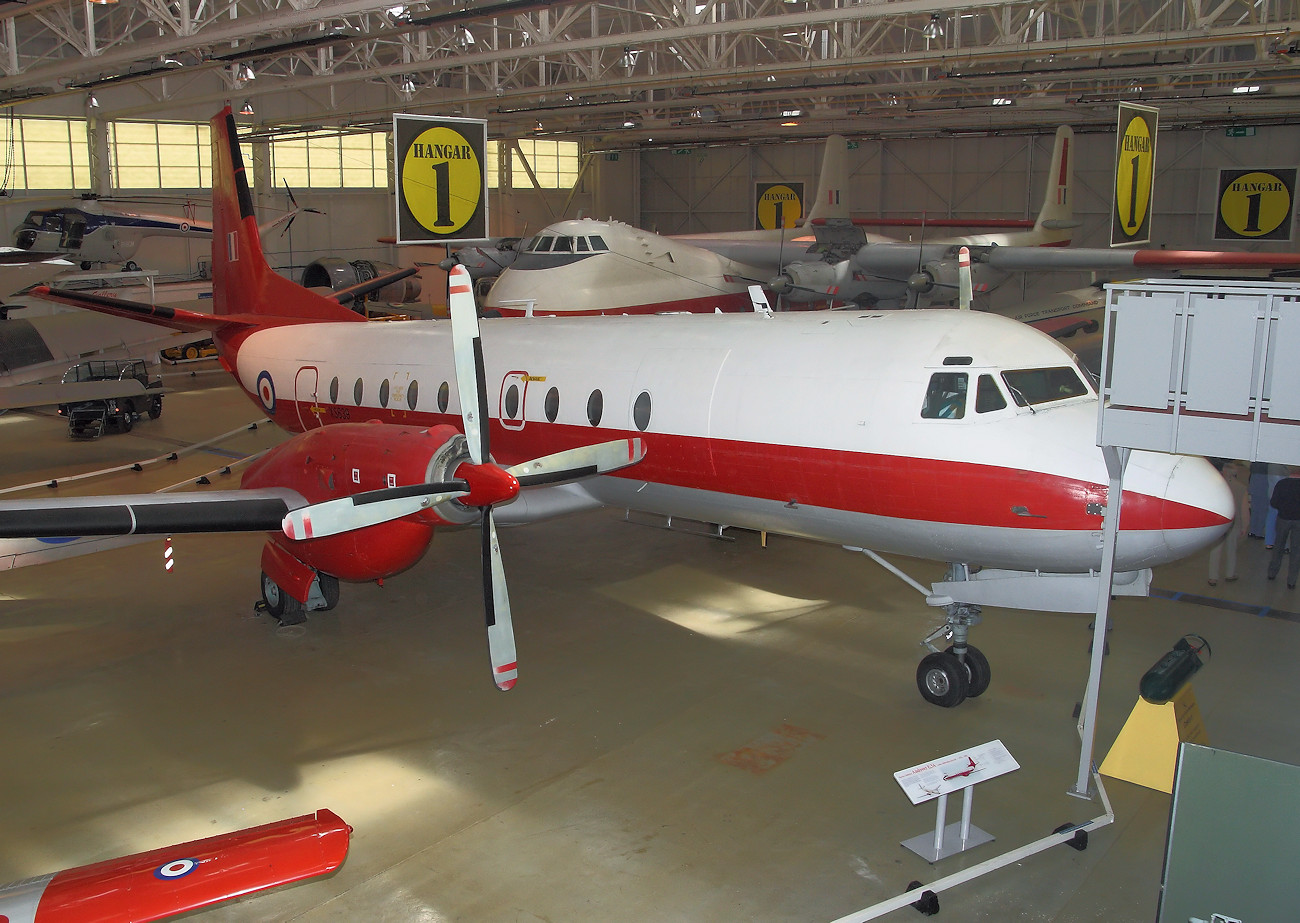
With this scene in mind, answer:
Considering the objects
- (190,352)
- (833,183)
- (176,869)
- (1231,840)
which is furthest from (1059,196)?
(176,869)

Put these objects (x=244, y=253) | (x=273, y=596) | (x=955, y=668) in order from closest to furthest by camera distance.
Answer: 1. (x=955, y=668)
2. (x=273, y=596)
3. (x=244, y=253)

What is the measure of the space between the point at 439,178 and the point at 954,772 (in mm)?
8762

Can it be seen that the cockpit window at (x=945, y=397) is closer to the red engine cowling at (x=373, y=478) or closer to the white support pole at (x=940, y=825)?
the white support pole at (x=940, y=825)

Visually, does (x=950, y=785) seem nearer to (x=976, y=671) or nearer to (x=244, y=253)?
(x=976, y=671)

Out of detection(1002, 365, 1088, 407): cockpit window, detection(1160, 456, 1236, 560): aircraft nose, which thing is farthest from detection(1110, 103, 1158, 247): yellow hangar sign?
Answer: detection(1160, 456, 1236, 560): aircraft nose

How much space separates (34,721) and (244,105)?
2993 centimetres

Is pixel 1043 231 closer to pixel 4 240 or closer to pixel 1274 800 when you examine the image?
pixel 1274 800

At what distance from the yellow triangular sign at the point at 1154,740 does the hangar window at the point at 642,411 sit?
16.7 feet

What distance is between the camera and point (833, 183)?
30.1 metres

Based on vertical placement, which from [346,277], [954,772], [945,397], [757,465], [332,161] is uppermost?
[332,161]

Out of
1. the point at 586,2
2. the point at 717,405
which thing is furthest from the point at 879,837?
the point at 586,2

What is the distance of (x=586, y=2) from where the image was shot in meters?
15.8

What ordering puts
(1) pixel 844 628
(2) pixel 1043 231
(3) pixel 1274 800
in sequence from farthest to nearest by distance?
(2) pixel 1043 231 → (1) pixel 844 628 → (3) pixel 1274 800

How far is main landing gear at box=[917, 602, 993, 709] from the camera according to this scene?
9.06 meters
